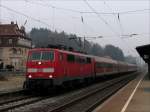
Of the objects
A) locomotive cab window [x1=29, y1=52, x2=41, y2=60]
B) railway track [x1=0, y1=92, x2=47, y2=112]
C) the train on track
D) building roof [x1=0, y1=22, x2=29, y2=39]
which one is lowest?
railway track [x1=0, y1=92, x2=47, y2=112]

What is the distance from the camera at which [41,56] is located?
80.8 ft

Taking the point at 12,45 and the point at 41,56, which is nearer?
the point at 41,56

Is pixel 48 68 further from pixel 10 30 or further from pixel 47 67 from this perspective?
pixel 10 30

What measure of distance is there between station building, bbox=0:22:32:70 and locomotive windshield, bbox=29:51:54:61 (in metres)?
65.5

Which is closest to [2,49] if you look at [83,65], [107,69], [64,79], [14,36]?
[14,36]

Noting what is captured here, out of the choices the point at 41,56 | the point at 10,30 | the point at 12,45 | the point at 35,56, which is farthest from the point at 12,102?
the point at 10,30

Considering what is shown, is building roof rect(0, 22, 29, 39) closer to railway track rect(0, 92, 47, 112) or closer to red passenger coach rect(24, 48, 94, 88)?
red passenger coach rect(24, 48, 94, 88)

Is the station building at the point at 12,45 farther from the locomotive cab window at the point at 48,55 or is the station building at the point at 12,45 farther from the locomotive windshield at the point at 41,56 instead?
the locomotive cab window at the point at 48,55

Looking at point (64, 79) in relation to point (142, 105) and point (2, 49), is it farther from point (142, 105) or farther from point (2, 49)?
point (2, 49)

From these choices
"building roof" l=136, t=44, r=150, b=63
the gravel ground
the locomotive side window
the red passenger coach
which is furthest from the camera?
"building roof" l=136, t=44, r=150, b=63

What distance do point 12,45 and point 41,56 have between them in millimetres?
71504

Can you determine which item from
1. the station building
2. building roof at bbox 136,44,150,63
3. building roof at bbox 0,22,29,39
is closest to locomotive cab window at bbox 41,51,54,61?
building roof at bbox 136,44,150,63

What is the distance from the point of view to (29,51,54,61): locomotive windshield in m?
24.2

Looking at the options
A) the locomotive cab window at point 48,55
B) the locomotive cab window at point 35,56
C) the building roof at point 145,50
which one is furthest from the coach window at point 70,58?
the building roof at point 145,50
